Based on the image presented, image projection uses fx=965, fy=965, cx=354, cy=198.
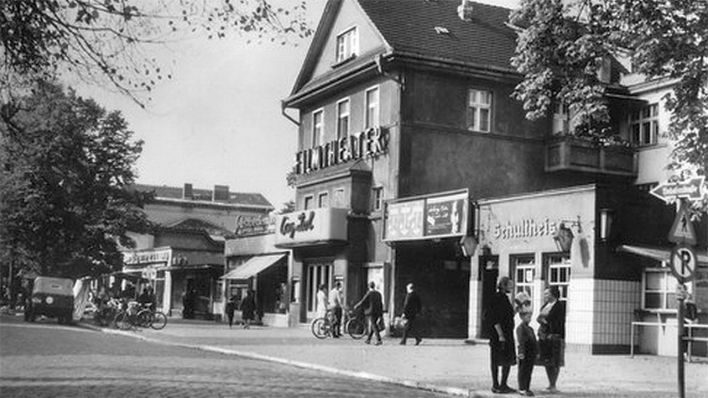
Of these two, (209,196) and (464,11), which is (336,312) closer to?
(464,11)

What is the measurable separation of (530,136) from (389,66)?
248 inches

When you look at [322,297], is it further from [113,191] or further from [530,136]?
[113,191]

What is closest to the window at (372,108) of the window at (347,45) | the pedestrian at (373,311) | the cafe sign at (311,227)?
the window at (347,45)

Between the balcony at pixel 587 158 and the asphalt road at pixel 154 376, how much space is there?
18837 mm

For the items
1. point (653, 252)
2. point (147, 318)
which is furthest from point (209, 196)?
point (653, 252)

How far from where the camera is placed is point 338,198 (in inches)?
1463

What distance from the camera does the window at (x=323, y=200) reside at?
38.4 m

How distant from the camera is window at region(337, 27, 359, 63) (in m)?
38.1

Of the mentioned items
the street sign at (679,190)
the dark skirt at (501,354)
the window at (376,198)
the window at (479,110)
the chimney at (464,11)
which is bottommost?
the dark skirt at (501,354)

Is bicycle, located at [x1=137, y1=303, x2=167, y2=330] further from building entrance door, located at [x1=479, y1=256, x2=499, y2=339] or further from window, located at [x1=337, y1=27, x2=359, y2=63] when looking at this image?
building entrance door, located at [x1=479, y1=256, x2=499, y2=339]

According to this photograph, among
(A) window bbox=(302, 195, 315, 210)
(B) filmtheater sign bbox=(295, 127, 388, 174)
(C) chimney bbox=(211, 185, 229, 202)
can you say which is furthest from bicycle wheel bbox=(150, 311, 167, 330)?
(C) chimney bbox=(211, 185, 229, 202)

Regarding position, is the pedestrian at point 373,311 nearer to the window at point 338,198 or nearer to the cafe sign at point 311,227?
the cafe sign at point 311,227

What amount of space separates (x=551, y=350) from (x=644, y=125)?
26705 millimetres

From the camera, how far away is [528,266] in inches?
1094
